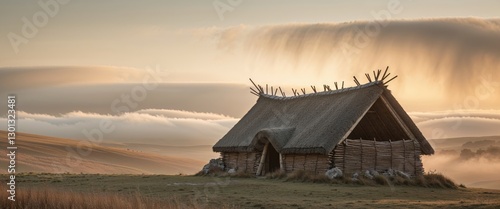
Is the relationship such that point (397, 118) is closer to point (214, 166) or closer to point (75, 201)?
point (214, 166)

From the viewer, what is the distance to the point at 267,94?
180 feet

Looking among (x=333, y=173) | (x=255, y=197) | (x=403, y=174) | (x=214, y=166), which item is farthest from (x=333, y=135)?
(x=214, y=166)

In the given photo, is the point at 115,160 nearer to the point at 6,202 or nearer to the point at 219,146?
the point at 219,146

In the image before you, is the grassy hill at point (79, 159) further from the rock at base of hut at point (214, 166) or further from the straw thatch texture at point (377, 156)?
the straw thatch texture at point (377, 156)

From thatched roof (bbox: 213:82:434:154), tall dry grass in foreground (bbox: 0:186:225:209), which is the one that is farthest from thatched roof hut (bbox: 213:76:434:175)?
tall dry grass in foreground (bbox: 0:186:225:209)

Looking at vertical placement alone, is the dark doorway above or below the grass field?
above

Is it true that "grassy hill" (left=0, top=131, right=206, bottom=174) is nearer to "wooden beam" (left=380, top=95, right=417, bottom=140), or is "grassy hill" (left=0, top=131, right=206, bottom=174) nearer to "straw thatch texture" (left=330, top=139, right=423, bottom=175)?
"straw thatch texture" (left=330, top=139, right=423, bottom=175)

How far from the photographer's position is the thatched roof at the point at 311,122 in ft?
128

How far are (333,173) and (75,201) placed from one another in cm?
1802

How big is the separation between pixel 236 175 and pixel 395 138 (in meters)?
9.71

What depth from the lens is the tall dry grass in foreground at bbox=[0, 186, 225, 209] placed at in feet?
69.3

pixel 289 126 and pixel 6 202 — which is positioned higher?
pixel 289 126

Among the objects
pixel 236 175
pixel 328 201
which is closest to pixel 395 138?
pixel 236 175

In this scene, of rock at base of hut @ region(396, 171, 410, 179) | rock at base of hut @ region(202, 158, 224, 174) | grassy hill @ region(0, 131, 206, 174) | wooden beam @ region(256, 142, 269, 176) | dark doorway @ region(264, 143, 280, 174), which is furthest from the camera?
grassy hill @ region(0, 131, 206, 174)
